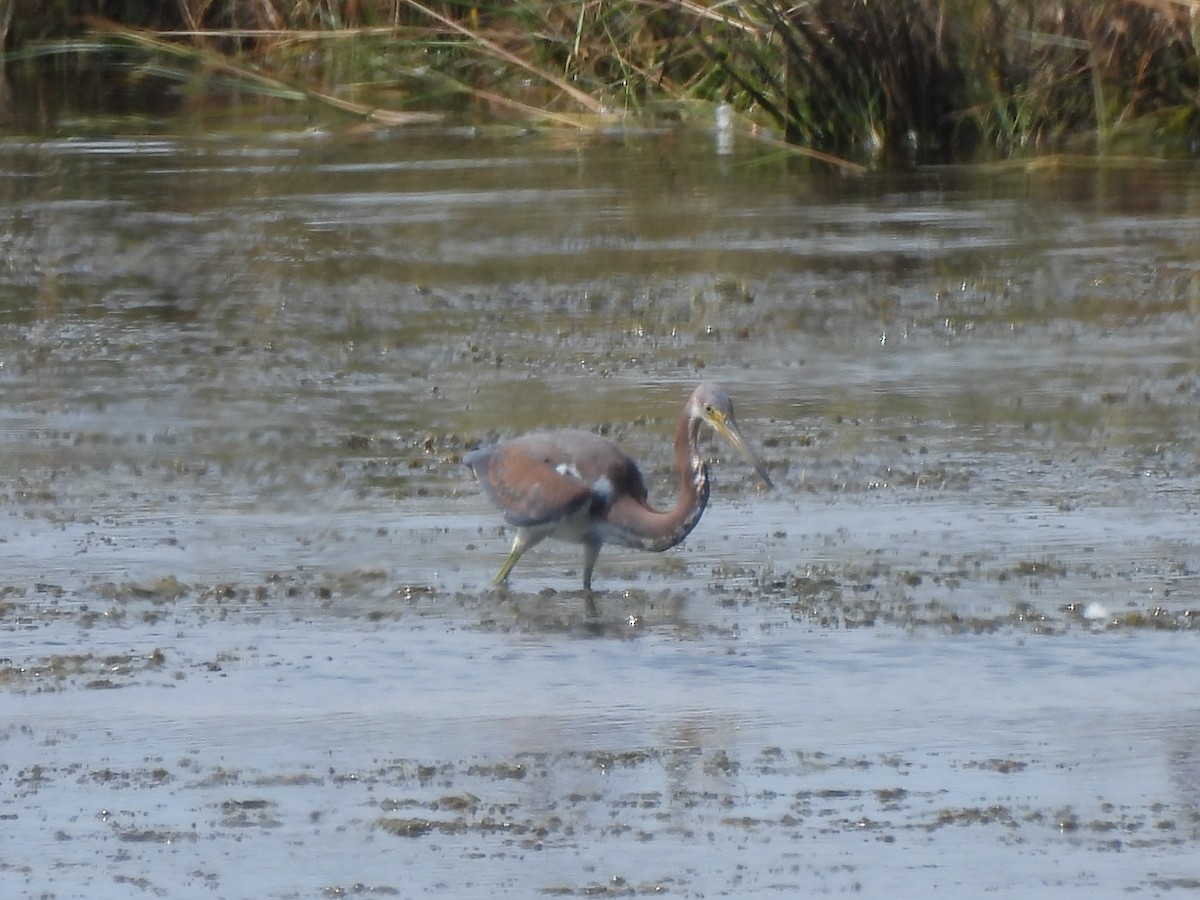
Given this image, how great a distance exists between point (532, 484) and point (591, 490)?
0.17 meters

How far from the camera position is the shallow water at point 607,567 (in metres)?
4.97

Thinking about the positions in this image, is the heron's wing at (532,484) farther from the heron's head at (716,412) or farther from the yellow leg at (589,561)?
the heron's head at (716,412)

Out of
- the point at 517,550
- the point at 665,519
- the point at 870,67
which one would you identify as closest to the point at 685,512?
the point at 665,519

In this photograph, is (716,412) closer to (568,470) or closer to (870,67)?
(568,470)

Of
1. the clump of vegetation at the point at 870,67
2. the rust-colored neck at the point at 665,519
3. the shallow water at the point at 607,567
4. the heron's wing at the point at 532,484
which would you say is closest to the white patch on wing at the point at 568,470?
the heron's wing at the point at 532,484

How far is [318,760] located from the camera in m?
5.51

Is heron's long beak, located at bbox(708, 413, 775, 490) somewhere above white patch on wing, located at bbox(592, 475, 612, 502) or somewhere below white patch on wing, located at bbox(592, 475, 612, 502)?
above

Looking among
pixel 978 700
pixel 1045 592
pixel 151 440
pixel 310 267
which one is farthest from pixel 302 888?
pixel 310 267

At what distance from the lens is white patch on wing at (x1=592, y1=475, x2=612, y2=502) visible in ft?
23.3

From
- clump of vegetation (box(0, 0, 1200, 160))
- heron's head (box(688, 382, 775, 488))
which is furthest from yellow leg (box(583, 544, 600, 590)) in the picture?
clump of vegetation (box(0, 0, 1200, 160))

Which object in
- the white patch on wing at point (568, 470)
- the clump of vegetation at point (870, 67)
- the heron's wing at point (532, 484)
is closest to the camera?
the heron's wing at point (532, 484)

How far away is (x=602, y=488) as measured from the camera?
712 centimetres

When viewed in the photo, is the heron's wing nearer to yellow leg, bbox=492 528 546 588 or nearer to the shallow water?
yellow leg, bbox=492 528 546 588

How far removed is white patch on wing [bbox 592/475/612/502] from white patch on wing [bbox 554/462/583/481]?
0.17 ft
